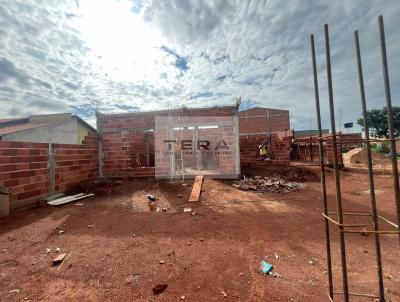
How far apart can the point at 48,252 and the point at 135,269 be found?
138cm

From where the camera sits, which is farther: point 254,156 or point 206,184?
point 254,156

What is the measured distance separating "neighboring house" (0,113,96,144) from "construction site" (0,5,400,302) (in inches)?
221

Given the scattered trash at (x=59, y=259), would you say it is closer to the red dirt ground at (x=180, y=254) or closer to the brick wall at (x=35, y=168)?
the red dirt ground at (x=180, y=254)

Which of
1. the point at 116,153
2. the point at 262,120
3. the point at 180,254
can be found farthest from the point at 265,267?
the point at 262,120

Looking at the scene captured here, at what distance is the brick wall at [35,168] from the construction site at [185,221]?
0.03m

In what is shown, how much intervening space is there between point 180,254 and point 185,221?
4.14 feet

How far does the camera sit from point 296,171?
943 cm

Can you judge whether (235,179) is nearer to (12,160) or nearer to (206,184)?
(206,184)

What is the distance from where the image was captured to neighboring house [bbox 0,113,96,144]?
13625 mm

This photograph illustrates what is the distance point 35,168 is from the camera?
525cm

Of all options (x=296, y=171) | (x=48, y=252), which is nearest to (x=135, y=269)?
(x=48, y=252)

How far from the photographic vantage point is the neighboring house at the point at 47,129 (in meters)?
13.6

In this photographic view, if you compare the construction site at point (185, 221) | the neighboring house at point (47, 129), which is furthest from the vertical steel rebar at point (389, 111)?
the neighboring house at point (47, 129)

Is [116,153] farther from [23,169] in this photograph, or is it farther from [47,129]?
[47,129]
